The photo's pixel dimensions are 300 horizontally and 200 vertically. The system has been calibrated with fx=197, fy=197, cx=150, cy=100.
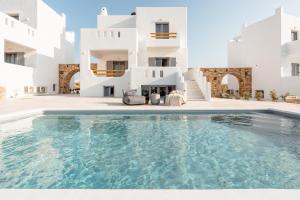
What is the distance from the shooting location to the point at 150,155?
514 centimetres

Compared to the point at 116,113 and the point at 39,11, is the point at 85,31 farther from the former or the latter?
the point at 116,113

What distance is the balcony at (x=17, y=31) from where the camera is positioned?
61.5 feet

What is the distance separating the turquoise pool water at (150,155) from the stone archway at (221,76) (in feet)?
52.2

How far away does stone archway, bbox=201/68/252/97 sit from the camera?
24.6 meters

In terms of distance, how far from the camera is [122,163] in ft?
15.2

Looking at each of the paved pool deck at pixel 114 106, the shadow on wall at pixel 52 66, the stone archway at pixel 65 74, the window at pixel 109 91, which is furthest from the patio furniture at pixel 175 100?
the shadow on wall at pixel 52 66

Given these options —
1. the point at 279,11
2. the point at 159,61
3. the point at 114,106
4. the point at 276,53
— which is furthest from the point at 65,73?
the point at 279,11

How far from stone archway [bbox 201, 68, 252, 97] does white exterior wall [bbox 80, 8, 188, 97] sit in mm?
3519

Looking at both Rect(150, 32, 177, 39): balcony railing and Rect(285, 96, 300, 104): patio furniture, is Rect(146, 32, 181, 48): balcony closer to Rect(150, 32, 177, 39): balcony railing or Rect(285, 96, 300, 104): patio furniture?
Rect(150, 32, 177, 39): balcony railing

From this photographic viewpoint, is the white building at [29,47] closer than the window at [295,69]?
Yes

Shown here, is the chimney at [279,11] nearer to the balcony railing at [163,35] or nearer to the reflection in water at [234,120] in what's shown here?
the balcony railing at [163,35]
